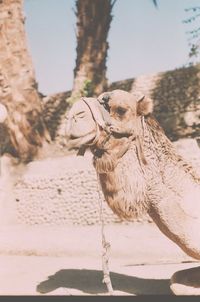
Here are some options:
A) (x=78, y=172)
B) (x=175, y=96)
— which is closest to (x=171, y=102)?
(x=175, y=96)

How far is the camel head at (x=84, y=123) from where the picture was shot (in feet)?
11.1

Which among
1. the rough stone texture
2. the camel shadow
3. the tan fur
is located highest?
the tan fur

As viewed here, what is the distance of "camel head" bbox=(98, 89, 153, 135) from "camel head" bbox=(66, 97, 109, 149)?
10 centimetres

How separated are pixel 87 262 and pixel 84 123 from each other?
3.50 m

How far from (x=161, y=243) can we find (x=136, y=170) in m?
4.45

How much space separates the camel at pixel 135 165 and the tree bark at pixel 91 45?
11047 mm

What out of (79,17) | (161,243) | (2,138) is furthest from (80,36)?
(161,243)

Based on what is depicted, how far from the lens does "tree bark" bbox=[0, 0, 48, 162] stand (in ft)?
43.0

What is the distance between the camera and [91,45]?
47.6 ft

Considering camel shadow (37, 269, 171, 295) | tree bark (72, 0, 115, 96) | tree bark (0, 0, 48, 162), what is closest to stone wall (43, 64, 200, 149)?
tree bark (0, 0, 48, 162)

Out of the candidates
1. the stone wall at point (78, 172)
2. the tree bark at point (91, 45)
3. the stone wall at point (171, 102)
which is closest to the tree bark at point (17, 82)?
the stone wall at point (78, 172)

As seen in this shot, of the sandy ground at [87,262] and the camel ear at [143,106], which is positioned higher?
the camel ear at [143,106]

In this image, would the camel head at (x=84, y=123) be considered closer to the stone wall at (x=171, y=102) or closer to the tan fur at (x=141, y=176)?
the tan fur at (x=141, y=176)

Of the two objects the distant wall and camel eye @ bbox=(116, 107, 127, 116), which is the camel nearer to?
camel eye @ bbox=(116, 107, 127, 116)
